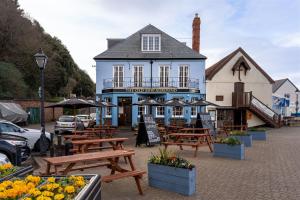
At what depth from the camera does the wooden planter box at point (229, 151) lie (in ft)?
40.0

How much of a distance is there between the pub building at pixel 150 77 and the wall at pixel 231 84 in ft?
4.47

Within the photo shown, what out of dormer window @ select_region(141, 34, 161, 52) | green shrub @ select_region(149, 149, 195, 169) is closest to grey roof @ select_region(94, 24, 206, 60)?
dormer window @ select_region(141, 34, 161, 52)

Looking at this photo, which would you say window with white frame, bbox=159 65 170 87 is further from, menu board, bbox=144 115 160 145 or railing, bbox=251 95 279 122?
menu board, bbox=144 115 160 145

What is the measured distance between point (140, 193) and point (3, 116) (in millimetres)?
23582

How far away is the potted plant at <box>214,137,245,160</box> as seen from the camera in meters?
12.2

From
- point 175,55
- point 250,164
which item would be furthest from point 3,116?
point 250,164

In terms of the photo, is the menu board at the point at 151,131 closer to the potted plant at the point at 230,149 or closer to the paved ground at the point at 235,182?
the paved ground at the point at 235,182

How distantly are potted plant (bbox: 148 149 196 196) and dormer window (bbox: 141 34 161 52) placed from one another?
1013 inches

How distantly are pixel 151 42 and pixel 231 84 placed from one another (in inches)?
357

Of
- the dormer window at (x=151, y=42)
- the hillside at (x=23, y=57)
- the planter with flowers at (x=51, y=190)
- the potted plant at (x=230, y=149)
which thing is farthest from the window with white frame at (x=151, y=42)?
the planter with flowers at (x=51, y=190)

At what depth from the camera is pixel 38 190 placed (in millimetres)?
3668

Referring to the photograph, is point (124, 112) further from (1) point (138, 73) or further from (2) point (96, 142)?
(2) point (96, 142)

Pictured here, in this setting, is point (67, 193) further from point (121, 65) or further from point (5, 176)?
point (121, 65)

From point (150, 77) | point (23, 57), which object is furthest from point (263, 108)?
point (23, 57)
